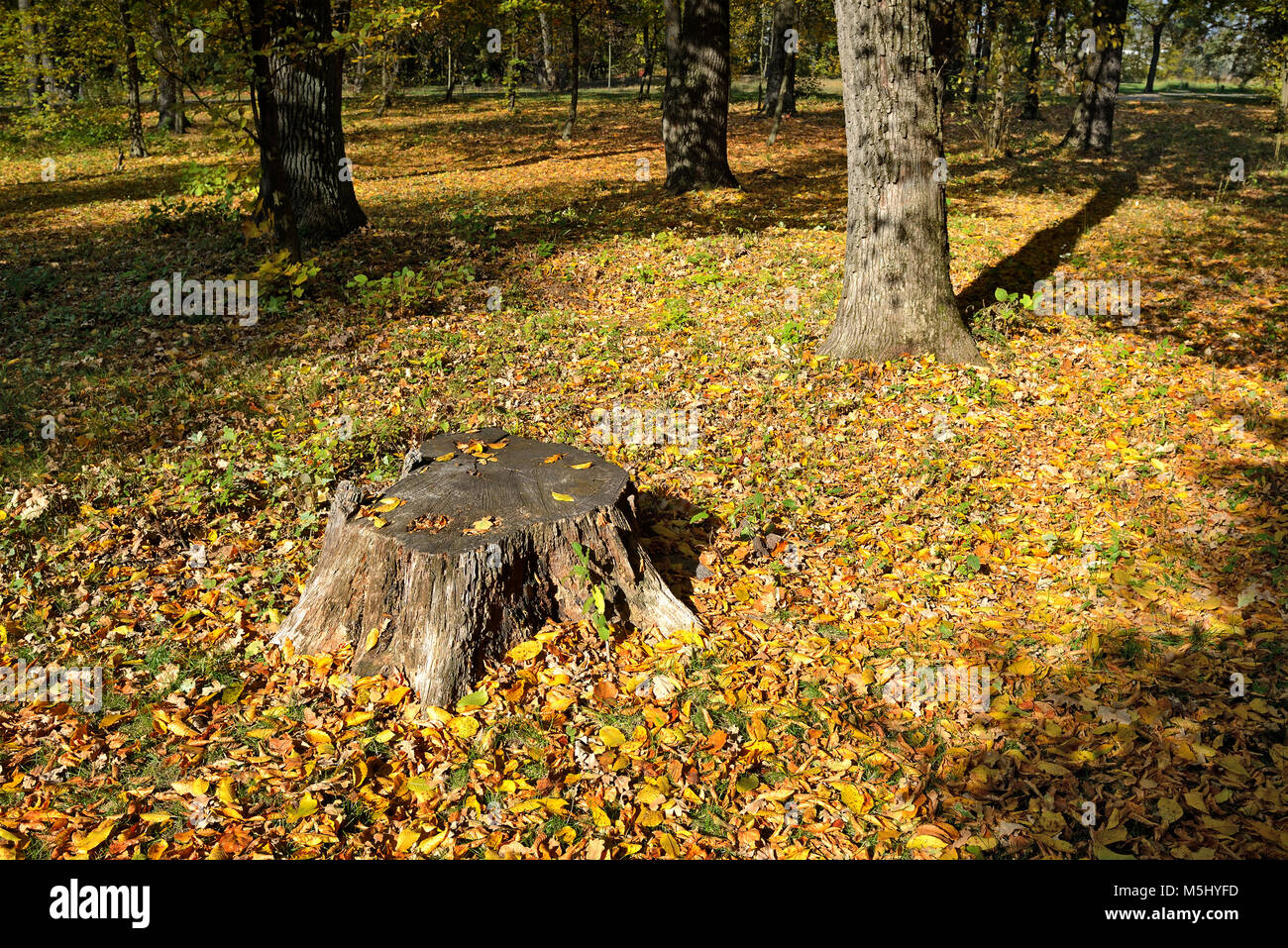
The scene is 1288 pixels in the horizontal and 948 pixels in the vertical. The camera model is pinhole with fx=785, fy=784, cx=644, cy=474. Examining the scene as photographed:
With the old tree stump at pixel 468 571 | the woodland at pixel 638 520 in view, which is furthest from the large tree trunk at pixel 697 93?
the old tree stump at pixel 468 571

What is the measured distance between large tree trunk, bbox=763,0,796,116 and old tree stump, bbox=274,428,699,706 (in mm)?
16775

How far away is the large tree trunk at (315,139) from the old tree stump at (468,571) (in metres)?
6.70

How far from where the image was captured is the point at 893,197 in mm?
6594

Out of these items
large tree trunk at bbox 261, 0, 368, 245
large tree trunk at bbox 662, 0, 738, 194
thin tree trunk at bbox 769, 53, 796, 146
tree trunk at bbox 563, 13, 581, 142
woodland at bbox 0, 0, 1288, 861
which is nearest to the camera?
woodland at bbox 0, 0, 1288, 861

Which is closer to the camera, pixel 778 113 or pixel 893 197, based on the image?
pixel 893 197

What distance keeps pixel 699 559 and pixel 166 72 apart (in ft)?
21.0

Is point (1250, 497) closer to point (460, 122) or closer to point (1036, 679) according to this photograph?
point (1036, 679)

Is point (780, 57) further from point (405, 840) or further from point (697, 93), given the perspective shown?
point (405, 840)

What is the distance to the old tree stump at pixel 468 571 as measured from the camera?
372cm

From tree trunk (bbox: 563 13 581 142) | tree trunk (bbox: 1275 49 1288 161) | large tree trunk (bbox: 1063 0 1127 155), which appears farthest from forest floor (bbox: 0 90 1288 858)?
tree trunk (bbox: 563 13 581 142)

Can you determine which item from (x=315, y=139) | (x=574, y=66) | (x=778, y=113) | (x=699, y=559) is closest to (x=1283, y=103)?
(x=778, y=113)
